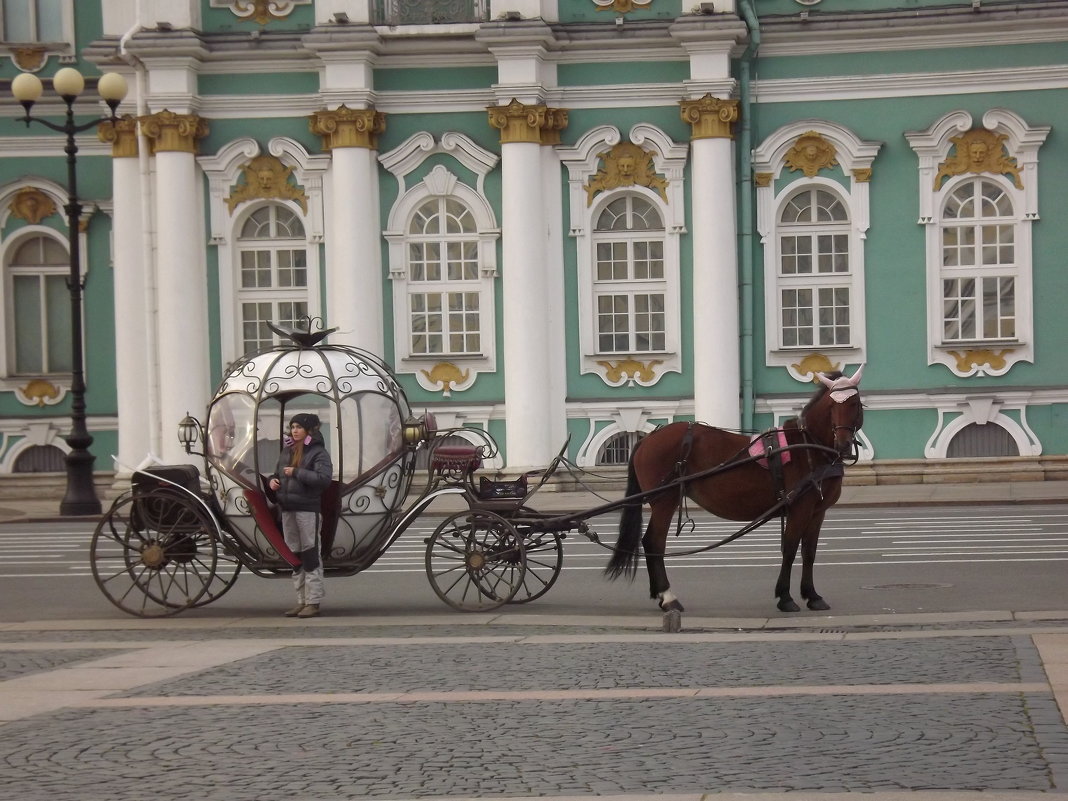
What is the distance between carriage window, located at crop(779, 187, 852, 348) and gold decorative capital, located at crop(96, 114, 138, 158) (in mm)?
10854

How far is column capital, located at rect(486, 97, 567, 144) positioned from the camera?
2980 cm

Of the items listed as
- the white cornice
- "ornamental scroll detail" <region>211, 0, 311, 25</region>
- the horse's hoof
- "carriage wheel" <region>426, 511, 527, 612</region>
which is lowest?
the horse's hoof

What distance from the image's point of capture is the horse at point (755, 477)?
14602 mm

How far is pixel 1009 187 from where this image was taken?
96.9 feet

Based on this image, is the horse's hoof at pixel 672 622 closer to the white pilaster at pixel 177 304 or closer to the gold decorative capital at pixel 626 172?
the gold decorative capital at pixel 626 172

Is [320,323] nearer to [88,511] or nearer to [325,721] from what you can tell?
[88,511]

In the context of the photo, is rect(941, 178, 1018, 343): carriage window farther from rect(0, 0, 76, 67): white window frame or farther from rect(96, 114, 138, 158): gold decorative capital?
rect(0, 0, 76, 67): white window frame

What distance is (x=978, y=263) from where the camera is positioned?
29797mm

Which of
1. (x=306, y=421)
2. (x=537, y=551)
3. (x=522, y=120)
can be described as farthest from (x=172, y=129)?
(x=537, y=551)

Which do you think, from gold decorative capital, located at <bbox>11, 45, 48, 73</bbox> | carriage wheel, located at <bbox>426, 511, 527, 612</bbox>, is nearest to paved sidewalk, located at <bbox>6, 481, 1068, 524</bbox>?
gold decorative capital, located at <bbox>11, 45, 48, 73</bbox>

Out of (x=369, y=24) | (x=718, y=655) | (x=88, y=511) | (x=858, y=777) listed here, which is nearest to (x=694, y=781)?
(x=858, y=777)

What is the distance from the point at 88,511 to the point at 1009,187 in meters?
15.2

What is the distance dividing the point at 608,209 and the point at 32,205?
32.9 feet

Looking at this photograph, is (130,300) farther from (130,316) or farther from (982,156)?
(982,156)
